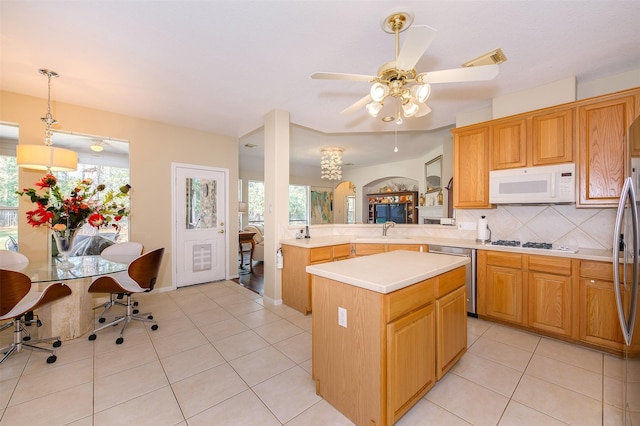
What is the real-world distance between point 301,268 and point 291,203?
5504 mm

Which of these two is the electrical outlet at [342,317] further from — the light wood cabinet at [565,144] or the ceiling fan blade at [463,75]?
the light wood cabinet at [565,144]

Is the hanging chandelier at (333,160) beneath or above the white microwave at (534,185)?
above

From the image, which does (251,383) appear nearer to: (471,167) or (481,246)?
(481,246)

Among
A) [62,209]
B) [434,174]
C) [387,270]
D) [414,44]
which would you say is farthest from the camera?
[434,174]

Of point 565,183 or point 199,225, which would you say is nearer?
point 565,183

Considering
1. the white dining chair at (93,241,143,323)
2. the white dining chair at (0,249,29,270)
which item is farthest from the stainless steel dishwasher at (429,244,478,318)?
the white dining chair at (0,249,29,270)

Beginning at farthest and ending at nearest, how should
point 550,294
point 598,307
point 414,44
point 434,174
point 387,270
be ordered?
1. point 434,174
2. point 550,294
3. point 598,307
4. point 387,270
5. point 414,44

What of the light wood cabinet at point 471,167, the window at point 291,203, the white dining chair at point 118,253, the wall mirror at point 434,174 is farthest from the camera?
the window at point 291,203

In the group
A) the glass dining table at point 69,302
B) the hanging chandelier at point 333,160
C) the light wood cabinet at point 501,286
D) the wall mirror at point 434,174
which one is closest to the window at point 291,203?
the hanging chandelier at point 333,160

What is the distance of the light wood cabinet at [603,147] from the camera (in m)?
2.30

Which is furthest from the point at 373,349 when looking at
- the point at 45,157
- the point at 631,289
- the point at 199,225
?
the point at 199,225

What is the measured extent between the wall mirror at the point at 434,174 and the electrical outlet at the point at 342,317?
497 cm

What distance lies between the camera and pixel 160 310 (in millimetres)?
3320

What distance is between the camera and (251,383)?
1907mm
